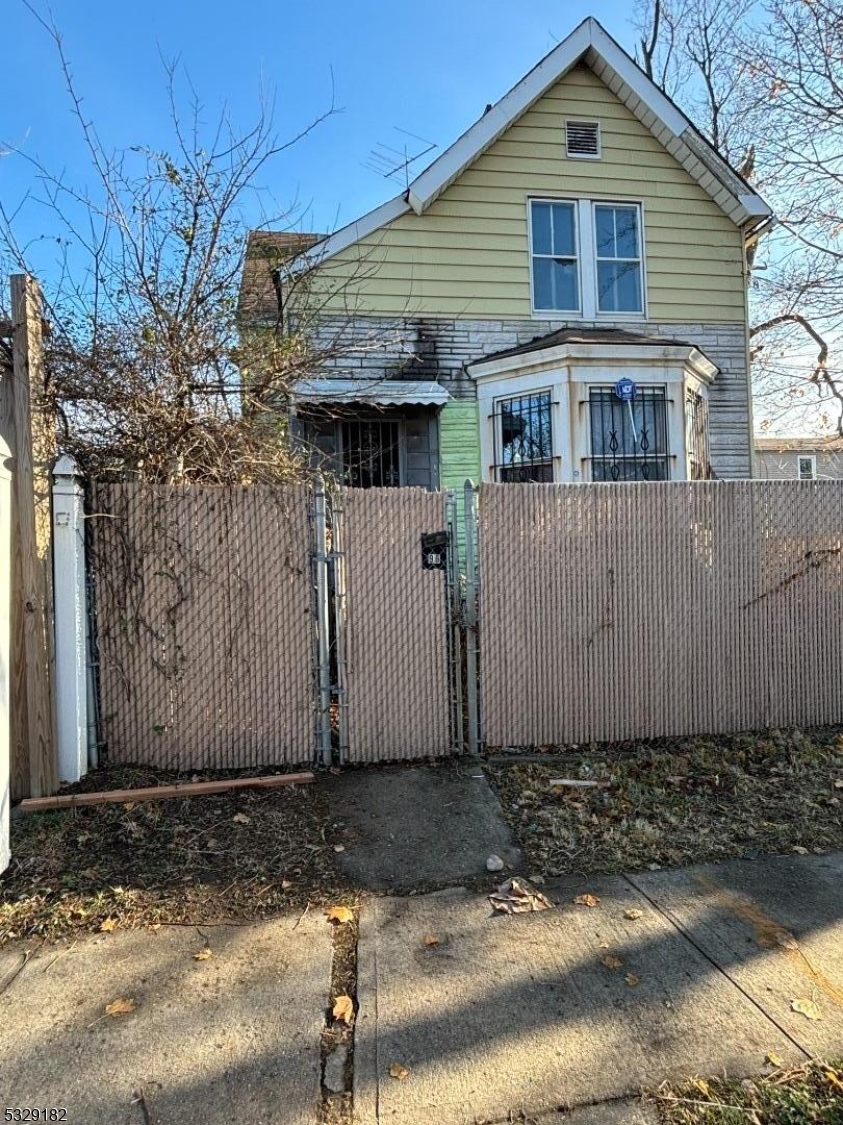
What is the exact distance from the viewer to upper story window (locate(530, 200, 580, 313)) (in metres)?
9.71

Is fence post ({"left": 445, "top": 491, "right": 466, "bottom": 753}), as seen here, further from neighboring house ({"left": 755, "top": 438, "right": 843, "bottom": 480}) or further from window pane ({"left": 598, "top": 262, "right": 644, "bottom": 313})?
neighboring house ({"left": 755, "top": 438, "right": 843, "bottom": 480})

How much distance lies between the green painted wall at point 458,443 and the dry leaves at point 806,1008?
7374mm

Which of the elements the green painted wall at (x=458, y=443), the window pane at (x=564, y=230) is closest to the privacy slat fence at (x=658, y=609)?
the green painted wall at (x=458, y=443)

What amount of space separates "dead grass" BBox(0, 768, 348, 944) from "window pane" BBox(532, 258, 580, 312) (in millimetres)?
7802

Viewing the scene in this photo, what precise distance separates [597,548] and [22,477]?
3.88m

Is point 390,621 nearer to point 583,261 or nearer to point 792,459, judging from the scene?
point 583,261

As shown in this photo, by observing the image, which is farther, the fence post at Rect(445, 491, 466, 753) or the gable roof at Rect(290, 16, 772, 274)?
the gable roof at Rect(290, 16, 772, 274)

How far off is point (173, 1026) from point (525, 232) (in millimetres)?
9725

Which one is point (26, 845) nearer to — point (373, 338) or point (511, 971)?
point (511, 971)

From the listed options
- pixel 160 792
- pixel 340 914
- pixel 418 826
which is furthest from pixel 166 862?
pixel 418 826

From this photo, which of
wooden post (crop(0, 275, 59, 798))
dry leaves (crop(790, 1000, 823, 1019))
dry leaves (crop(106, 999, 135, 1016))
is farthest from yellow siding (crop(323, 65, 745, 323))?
dry leaves (crop(790, 1000, 823, 1019))

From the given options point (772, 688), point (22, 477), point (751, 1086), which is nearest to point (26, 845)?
point (22, 477)

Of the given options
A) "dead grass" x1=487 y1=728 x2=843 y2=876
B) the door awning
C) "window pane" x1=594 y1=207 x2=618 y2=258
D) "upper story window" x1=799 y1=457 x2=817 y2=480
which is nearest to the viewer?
"dead grass" x1=487 y1=728 x2=843 y2=876

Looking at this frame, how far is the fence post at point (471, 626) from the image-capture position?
16.4ft
